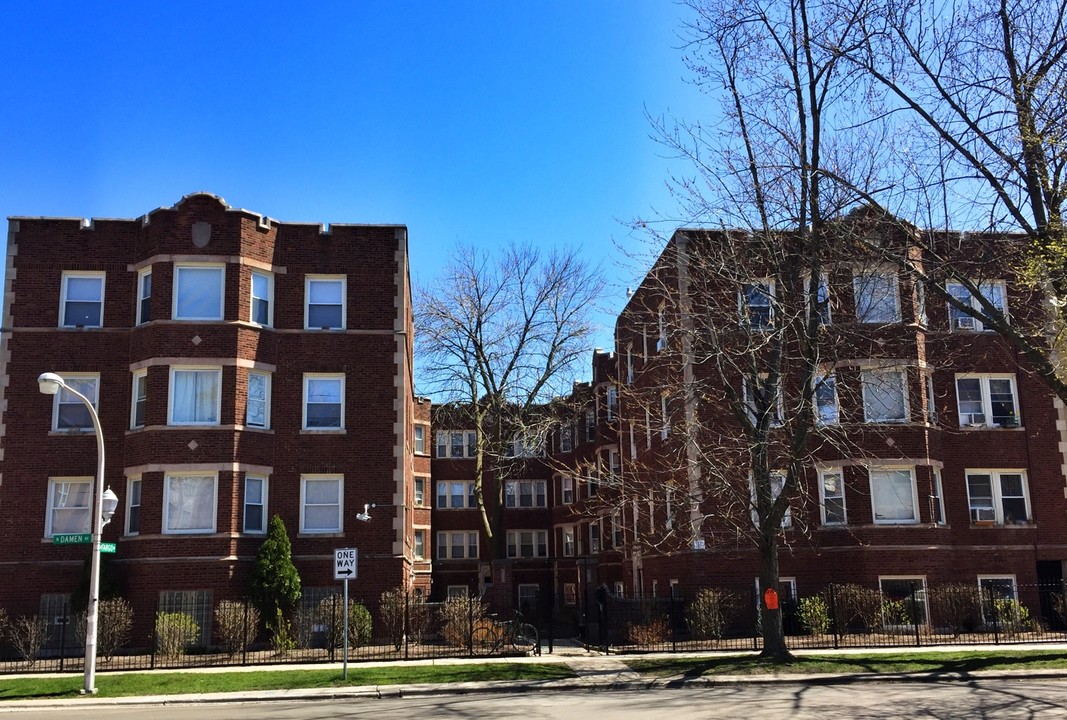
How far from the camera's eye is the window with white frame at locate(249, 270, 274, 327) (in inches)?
1095

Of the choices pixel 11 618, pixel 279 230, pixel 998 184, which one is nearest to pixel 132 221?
pixel 279 230

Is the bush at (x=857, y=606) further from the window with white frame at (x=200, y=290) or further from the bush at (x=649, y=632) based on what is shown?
the window with white frame at (x=200, y=290)

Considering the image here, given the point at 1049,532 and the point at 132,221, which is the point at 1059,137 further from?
the point at 132,221

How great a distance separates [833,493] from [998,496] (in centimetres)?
577

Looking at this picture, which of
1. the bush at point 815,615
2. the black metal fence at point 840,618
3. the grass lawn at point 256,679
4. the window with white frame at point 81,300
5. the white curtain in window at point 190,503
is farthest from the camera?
the window with white frame at point 81,300

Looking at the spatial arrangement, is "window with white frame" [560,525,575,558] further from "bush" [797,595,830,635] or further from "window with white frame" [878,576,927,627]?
"bush" [797,595,830,635]

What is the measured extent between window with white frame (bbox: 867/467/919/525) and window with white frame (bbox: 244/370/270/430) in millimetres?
18056

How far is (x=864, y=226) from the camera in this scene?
69.9 feet

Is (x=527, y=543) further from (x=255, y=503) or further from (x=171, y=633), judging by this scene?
(x=171, y=633)

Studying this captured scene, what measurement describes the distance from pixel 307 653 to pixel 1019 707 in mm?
16243

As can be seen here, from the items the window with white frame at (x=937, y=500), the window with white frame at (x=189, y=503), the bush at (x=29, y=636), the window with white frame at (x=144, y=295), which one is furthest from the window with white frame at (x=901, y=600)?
the window with white frame at (x=144, y=295)

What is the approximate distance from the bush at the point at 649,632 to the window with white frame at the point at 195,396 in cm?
1289

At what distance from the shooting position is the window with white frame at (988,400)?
30.1m

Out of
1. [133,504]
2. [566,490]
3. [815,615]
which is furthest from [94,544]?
[566,490]
